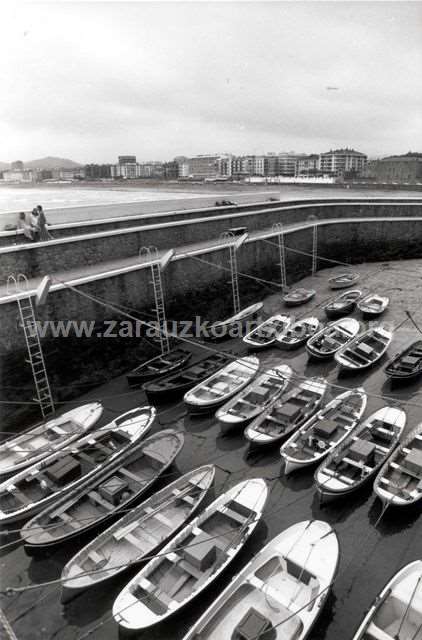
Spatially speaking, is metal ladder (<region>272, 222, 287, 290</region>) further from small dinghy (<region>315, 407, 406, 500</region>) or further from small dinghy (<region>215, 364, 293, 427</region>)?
small dinghy (<region>315, 407, 406, 500</region>)

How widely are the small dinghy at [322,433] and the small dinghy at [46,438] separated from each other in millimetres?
6767

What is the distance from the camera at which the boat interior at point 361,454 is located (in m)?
11.6

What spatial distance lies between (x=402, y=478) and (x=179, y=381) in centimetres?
870

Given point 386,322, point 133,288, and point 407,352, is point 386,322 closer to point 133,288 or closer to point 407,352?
point 407,352

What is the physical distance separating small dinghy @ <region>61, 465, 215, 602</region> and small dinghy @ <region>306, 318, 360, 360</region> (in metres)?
8.35

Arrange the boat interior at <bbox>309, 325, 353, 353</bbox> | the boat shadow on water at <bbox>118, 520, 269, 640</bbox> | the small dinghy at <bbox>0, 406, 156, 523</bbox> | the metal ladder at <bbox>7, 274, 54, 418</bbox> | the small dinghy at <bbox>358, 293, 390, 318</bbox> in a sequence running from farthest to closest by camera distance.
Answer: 1. the small dinghy at <bbox>358, 293, 390, 318</bbox>
2. the boat interior at <bbox>309, 325, 353, 353</bbox>
3. the metal ladder at <bbox>7, 274, 54, 418</bbox>
4. the small dinghy at <bbox>0, 406, 156, 523</bbox>
5. the boat shadow on water at <bbox>118, 520, 269, 640</bbox>

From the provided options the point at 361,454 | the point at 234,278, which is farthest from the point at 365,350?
the point at 234,278

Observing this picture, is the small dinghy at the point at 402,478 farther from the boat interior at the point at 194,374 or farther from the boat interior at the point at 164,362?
the boat interior at the point at 164,362

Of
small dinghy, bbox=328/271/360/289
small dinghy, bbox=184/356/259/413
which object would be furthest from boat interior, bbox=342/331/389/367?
small dinghy, bbox=328/271/360/289

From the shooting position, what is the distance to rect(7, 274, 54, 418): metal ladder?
1512 centimetres

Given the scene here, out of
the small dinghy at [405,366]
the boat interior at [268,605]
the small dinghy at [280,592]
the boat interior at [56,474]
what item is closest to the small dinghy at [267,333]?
the small dinghy at [405,366]

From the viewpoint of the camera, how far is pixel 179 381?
17.1 metres

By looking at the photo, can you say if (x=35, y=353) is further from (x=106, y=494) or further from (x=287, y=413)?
(x=287, y=413)

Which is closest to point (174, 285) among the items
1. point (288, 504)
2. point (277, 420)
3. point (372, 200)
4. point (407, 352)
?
point (277, 420)
